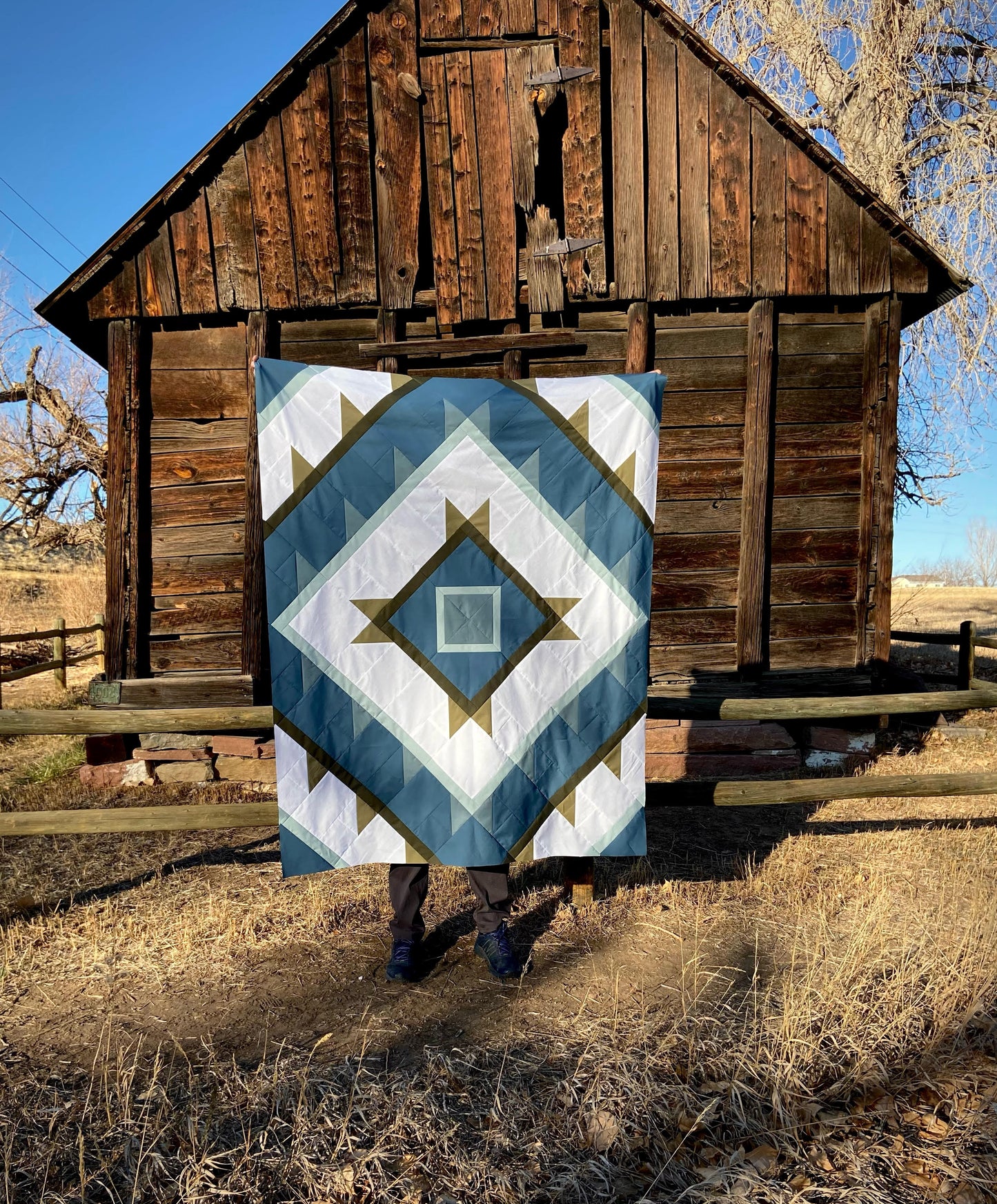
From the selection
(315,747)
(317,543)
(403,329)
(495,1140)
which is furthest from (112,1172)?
(403,329)

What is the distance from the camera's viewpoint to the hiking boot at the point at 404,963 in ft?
10.5

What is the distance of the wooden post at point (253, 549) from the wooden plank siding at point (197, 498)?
0.10 m

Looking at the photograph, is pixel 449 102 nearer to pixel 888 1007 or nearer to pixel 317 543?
pixel 317 543

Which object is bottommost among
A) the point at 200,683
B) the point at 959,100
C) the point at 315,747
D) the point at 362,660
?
the point at 200,683

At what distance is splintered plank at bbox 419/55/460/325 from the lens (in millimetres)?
6188

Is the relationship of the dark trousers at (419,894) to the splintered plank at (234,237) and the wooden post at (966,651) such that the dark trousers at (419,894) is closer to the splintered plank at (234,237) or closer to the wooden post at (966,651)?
the splintered plank at (234,237)

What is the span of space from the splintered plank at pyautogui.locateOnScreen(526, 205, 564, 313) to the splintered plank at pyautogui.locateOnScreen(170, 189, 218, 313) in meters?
2.59

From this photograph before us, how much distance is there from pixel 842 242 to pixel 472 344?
3.12 meters

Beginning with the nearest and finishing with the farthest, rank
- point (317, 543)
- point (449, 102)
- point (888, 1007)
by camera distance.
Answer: point (888, 1007) < point (317, 543) < point (449, 102)

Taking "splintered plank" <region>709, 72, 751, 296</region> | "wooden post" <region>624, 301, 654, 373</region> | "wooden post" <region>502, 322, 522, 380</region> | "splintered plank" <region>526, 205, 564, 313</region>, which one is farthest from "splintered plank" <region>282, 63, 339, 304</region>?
"splintered plank" <region>709, 72, 751, 296</region>

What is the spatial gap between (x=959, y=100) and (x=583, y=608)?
12017 millimetres

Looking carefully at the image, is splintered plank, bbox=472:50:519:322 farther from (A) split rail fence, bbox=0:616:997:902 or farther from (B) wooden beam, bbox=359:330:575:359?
(A) split rail fence, bbox=0:616:997:902

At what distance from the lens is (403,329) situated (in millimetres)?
6426

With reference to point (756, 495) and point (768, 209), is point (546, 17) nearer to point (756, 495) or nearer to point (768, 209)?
point (768, 209)
